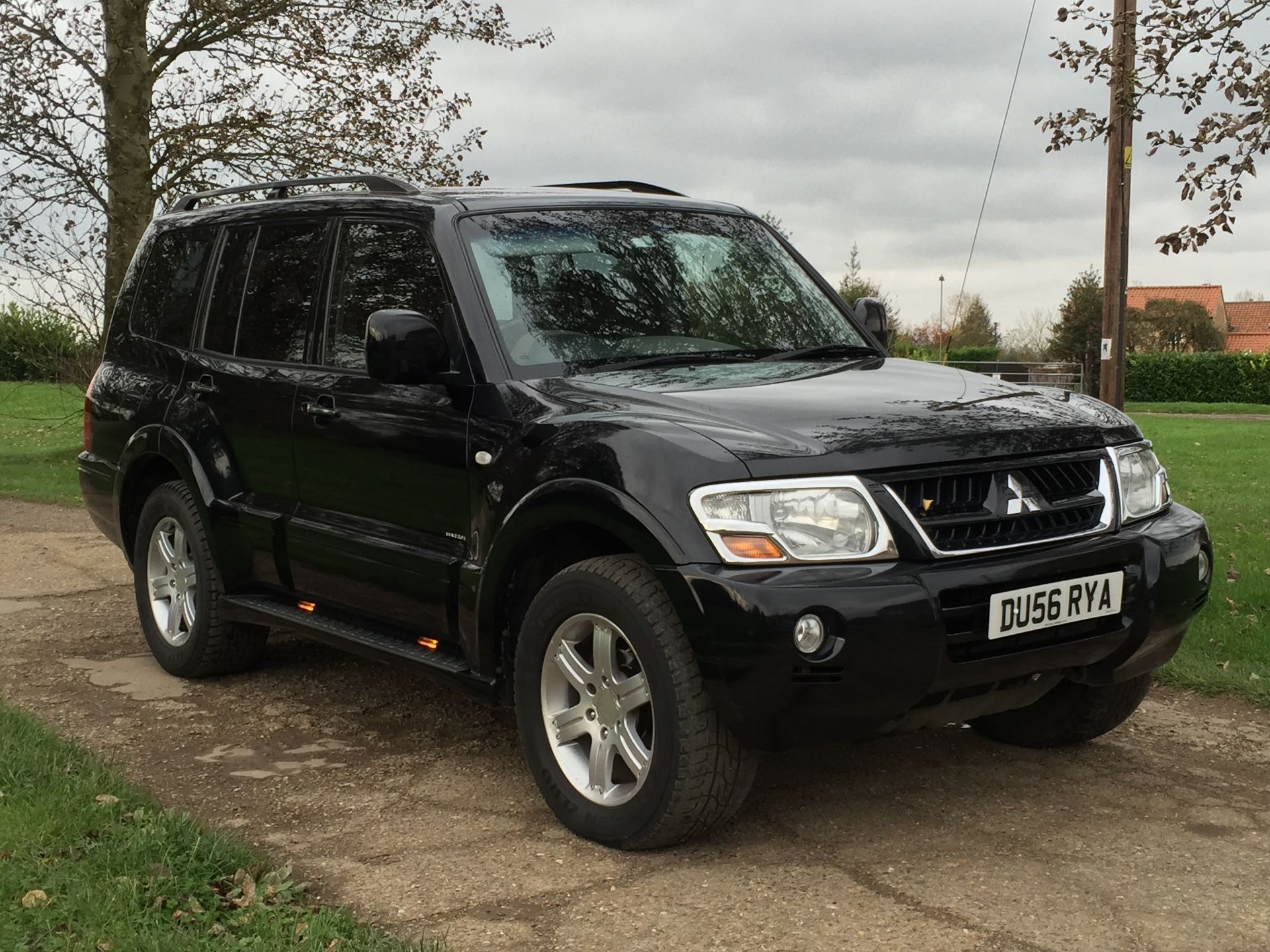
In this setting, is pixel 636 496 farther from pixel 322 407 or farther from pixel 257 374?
pixel 257 374

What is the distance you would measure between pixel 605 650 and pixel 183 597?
2.93m

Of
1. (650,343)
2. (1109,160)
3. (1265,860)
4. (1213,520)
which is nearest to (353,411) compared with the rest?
(650,343)

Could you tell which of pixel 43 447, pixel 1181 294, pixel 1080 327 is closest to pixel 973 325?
pixel 1181 294

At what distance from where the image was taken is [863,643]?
3.65 m

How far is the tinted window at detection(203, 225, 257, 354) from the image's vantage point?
19.6 feet

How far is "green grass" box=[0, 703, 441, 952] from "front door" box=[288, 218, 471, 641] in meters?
1.00

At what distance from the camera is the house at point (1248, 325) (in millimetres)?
87250

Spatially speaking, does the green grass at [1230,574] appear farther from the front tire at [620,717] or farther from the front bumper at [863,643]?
the front tire at [620,717]

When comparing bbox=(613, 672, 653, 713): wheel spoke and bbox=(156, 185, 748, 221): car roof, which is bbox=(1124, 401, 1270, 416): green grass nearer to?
bbox=(156, 185, 748, 221): car roof

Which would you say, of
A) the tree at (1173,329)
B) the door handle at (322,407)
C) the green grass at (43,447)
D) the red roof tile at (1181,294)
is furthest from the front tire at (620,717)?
the red roof tile at (1181,294)

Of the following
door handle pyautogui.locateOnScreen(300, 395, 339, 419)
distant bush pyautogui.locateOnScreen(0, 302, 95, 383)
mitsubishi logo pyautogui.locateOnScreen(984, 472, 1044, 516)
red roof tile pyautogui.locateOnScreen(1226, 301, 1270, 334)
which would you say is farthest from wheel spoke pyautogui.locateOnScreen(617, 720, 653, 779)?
red roof tile pyautogui.locateOnScreen(1226, 301, 1270, 334)

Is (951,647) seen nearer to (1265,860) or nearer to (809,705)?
(809,705)

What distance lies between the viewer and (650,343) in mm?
4816

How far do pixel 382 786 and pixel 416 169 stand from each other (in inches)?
580
